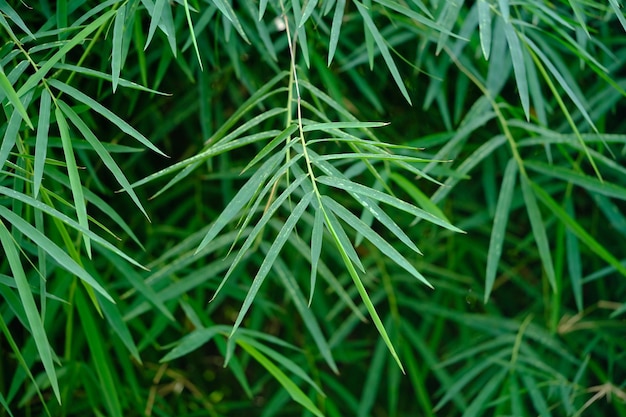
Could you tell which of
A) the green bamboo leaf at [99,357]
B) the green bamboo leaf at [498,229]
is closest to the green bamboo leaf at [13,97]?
the green bamboo leaf at [99,357]

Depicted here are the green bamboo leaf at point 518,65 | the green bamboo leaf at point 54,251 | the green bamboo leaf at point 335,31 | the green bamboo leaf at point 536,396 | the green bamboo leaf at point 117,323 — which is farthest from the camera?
the green bamboo leaf at point 536,396

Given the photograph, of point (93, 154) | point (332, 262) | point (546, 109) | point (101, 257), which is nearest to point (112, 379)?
point (101, 257)

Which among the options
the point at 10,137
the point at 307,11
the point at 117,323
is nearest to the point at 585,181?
the point at 307,11

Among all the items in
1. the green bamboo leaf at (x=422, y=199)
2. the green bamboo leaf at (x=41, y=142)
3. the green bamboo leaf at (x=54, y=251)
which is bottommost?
the green bamboo leaf at (x=422, y=199)

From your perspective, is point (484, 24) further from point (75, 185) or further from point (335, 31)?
point (75, 185)

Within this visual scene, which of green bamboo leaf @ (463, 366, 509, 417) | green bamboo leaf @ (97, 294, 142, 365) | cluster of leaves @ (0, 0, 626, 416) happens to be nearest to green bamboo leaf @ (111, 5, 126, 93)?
cluster of leaves @ (0, 0, 626, 416)

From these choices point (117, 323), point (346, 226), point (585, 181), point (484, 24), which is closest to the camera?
point (484, 24)

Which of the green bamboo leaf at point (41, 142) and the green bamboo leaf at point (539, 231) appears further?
the green bamboo leaf at point (539, 231)

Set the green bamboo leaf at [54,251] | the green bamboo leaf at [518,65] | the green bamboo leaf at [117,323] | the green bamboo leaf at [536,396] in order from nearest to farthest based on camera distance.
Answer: the green bamboo leaf at [54,251], the green bamboo leaf at [518,65], the green bamboo leaf at [117,323], the green bamboo leaf at [536,396]

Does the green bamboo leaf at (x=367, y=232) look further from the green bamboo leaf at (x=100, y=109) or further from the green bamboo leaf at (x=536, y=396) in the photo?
the green bamboo leaf at (x=536, y=396)
